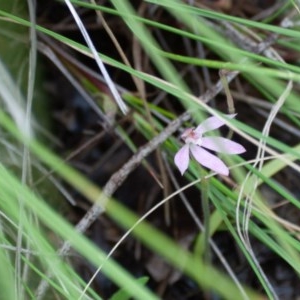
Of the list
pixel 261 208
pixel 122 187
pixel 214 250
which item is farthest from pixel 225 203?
pixel 122 187

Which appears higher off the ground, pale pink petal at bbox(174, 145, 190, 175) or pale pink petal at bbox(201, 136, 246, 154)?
pale pink petal at bbox(201, 136, 246, 154)

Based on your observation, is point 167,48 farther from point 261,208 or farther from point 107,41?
point 261,208

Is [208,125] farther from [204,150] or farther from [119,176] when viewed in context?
[119,176]

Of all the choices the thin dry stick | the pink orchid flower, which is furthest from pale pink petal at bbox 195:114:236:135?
the thin dry stick

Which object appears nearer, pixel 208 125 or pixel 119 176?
pixel 208 125

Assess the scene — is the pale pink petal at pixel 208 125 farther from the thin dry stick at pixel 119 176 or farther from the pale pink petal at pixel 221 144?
the thin dry stick at pixel 119 176

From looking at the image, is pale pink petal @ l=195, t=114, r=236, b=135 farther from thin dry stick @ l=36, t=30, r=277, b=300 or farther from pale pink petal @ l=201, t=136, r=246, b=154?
thin dry stick @ l=36, t=30, r=277, b=300

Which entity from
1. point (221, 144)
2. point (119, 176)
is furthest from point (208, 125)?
point (119, 176)

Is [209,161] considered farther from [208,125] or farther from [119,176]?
[119,176]
